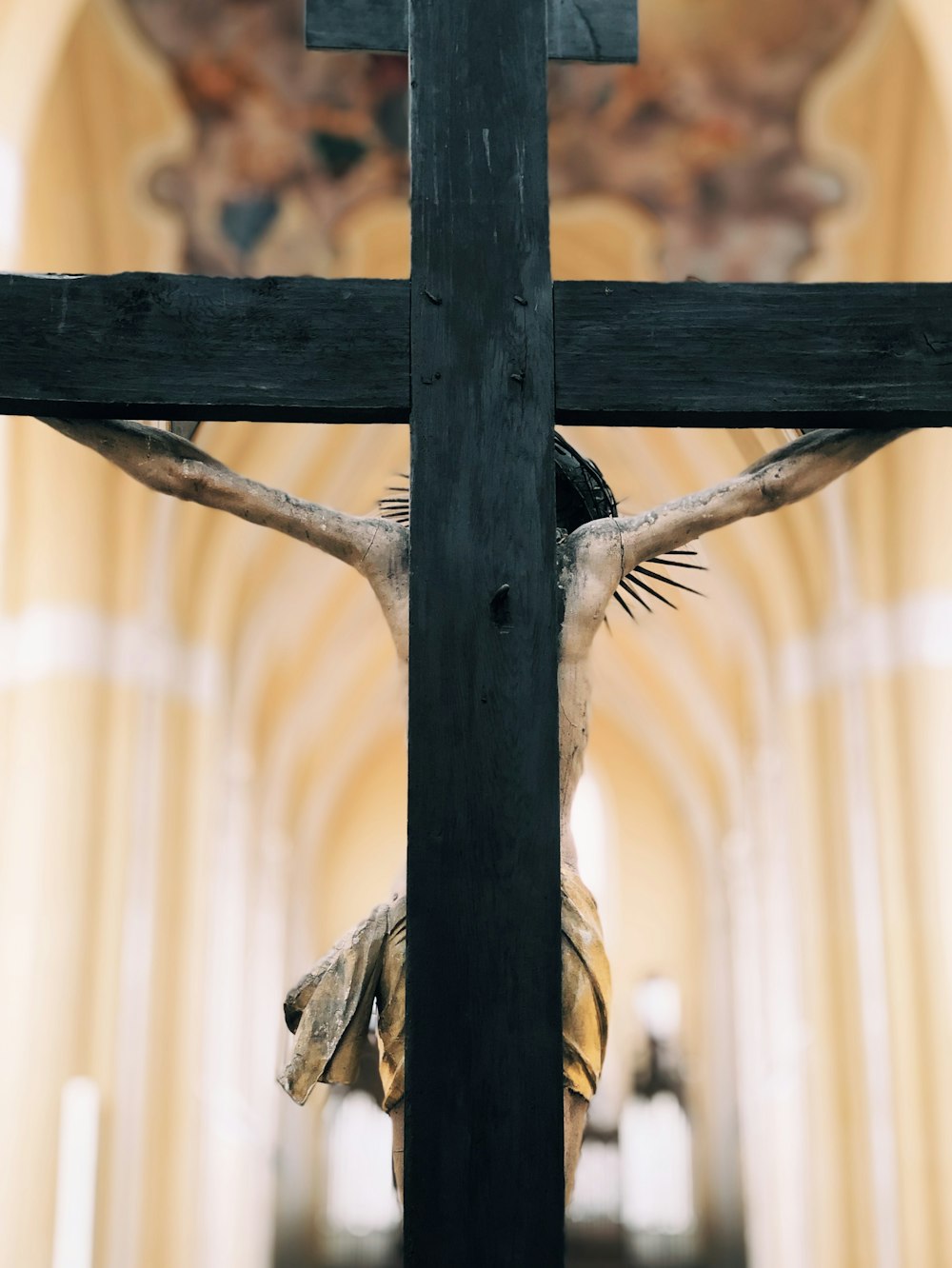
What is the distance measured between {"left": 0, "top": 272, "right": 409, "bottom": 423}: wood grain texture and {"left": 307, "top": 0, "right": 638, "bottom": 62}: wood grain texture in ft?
1.31

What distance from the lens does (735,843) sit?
1738 cm

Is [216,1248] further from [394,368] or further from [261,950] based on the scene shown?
[394,368]

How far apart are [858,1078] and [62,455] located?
6463 mm

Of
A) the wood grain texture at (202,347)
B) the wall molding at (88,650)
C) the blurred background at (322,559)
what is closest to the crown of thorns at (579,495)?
the wood grain texture at (202,347)

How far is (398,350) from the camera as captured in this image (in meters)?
2.34

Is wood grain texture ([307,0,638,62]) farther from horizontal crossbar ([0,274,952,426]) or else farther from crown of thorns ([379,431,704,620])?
crown of thorns ([379,431,704,620])

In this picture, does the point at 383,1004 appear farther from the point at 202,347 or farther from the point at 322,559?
the point at 322,559

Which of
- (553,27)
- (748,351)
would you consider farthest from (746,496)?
(553,27)

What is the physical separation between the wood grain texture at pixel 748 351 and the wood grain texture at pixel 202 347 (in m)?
0.25

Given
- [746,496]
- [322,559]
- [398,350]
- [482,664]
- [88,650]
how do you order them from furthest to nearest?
[322,559] < [88,650] < [746,496] < [398,350] < [482,664]

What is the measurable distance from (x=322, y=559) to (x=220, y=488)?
484 inches

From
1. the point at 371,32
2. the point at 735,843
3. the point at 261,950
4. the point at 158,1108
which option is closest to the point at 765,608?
the point at 735,843

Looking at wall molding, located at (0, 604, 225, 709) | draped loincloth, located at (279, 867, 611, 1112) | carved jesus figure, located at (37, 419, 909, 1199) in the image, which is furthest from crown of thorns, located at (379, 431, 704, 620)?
wall molding, located at (0, 604, 225, 709)

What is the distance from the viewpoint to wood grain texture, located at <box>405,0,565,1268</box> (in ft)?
6.79
